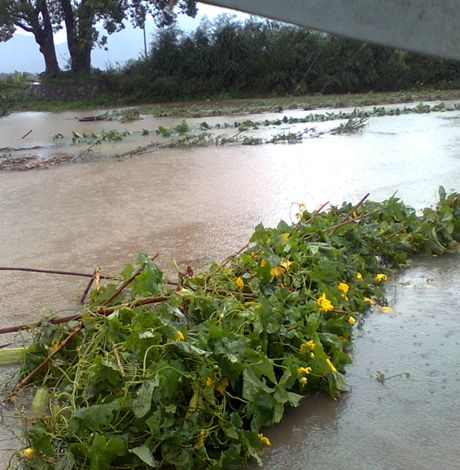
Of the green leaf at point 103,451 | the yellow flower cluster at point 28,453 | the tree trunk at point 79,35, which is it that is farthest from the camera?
the tree trunk at point 79,35

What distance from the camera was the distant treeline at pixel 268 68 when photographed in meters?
24.1

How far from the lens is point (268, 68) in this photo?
2461cm

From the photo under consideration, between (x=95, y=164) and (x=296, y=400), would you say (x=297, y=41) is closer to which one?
(x=95, y=164)

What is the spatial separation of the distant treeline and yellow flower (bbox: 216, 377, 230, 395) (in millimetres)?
21811

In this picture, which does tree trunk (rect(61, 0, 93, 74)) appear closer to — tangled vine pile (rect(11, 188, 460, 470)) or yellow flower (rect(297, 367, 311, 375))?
tangled vine pile (rect(11, 188, 460, 470))

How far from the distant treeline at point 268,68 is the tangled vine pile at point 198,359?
2085 cm

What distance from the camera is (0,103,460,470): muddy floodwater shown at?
2611 millimetres

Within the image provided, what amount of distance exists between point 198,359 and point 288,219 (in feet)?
10.7

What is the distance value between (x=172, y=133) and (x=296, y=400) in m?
10.6

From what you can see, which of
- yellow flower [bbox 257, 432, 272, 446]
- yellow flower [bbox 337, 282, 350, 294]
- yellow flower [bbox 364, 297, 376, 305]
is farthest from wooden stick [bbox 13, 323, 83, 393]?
yellow flower [bbox 364, 297, 376, 305]

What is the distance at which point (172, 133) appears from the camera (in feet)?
42.2

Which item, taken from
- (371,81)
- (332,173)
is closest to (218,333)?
(332,173)

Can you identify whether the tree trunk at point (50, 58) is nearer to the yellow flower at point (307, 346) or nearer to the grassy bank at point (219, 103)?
the grassy bank at point (219, 103)

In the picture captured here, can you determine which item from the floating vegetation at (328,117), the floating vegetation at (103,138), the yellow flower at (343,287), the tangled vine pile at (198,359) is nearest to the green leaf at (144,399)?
the tangled vine pile at (198,359)
